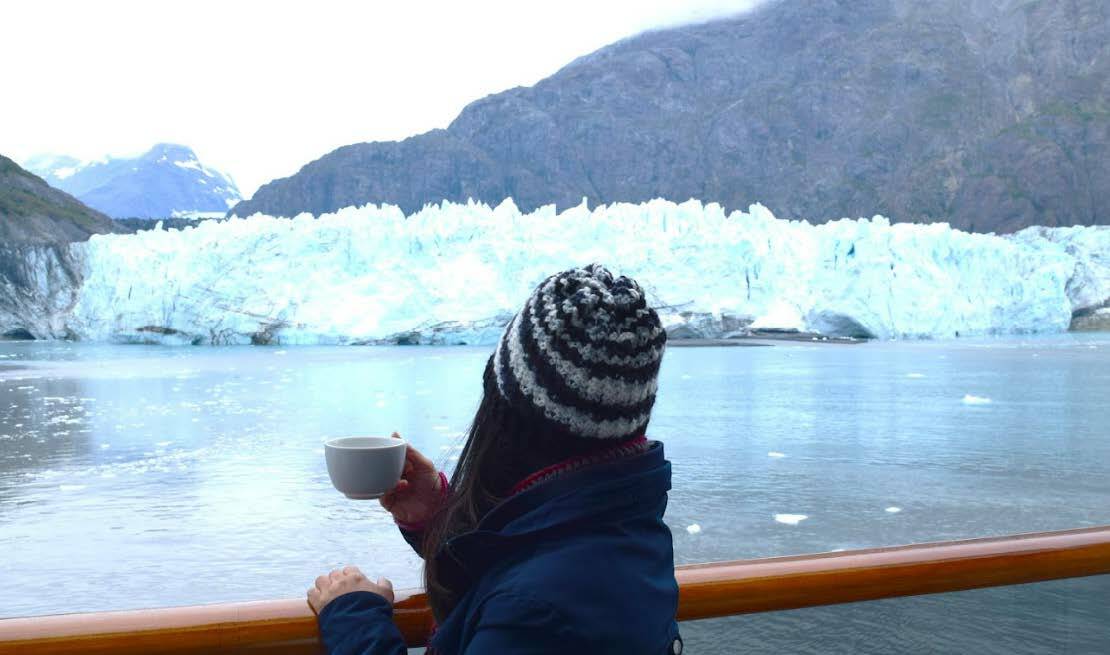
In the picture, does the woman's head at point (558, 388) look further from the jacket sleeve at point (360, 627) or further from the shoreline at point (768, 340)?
the shoreline at point (768, 340)

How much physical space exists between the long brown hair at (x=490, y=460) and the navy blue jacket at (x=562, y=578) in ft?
0.09

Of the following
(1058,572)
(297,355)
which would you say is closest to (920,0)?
(297,355)

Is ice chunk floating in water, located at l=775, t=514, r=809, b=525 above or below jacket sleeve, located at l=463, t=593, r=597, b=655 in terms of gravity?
below

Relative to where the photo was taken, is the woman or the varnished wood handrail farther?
the varnished wood handrail

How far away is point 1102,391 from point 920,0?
91.5 m

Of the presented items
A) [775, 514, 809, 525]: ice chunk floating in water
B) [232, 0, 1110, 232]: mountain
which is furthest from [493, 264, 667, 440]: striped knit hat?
[232, 0, 1110, 232]: mountain

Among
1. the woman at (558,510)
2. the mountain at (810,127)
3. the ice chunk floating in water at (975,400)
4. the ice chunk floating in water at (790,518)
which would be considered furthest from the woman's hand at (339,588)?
the mountain at (810,127)

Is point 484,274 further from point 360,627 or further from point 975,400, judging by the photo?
point 360,627

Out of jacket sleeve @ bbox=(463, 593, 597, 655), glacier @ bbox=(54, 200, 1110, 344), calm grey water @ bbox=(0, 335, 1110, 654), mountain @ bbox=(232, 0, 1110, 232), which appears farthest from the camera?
mountain @ bbox=(232, 0, 1110, 232)

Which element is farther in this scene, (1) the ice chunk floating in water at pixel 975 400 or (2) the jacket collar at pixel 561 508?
(1) the ice chunk floating in water at pixel 975 400

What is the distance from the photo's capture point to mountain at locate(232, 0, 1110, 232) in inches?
2672

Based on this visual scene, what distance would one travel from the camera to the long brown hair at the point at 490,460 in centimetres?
75

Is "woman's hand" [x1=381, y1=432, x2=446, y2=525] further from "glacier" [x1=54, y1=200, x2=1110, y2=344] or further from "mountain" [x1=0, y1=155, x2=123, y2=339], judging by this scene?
"mountain" [x1=0, y1=155, x2=123, y2=339]

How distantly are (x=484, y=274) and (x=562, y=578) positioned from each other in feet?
78.0
